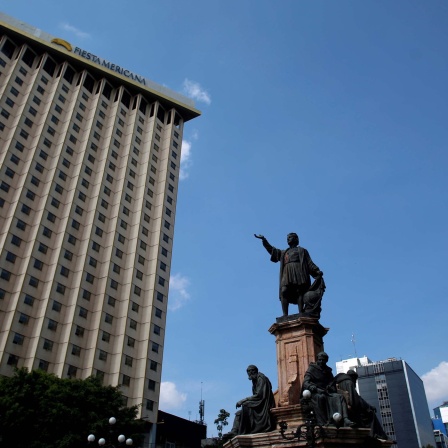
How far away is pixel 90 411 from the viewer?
32938 mm

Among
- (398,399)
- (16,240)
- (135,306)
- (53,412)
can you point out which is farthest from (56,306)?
(398,399)

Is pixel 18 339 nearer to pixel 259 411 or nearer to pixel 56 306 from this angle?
pixel 56 306

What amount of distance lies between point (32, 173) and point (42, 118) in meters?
9.75

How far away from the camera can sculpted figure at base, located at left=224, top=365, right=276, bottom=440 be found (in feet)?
39.2

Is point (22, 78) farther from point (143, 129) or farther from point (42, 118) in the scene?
point (143, 129)

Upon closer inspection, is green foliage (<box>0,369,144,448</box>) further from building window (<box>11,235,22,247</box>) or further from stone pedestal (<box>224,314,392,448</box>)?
stone pedestal (<box>224,314,392,448</box>)

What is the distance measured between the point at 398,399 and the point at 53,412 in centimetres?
12043

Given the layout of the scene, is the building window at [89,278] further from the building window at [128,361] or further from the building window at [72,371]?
the building window at [72,371]

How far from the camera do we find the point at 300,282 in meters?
15.0

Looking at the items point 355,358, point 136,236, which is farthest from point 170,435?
point 355,358

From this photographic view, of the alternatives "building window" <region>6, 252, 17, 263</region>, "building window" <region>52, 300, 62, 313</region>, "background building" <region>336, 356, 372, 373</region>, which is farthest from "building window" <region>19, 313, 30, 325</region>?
"background building" <region>336, 356, 372, 373</region>

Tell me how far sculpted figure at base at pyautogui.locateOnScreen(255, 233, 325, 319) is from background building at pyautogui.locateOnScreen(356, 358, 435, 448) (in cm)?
12565

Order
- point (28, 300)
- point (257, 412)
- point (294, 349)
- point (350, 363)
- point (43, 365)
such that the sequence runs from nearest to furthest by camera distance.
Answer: point (257, 412), point (294, 349), point (43, 365), point (28, 300), point (350, 363)

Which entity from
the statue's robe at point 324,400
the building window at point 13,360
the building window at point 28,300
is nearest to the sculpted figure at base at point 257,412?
the statue's robe at point 324,400
